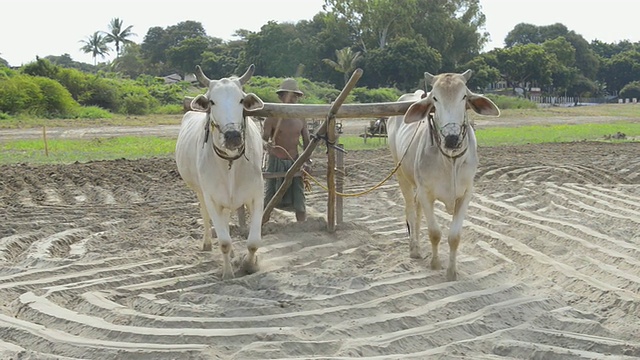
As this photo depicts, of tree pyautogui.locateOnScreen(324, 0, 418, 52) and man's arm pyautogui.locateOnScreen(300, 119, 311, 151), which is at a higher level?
tree pyautogui.locateOnScreen(324, 0, 418, 52)

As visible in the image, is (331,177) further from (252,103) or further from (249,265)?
(252,103)

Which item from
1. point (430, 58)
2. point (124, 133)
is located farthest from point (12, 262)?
point (430, 58)

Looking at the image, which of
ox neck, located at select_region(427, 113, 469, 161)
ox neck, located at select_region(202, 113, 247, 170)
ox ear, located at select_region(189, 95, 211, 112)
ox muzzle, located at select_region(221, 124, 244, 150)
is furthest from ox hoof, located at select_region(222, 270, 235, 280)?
ox neck, located at select_region(427, 113, 469, 161)

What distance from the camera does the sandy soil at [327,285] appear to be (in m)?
4.99

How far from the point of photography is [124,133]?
87.2 feet

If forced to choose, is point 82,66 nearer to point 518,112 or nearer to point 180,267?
point 518,112

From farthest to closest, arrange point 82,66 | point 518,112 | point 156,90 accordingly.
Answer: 1. point 82,66
2. point 518,112
3. point 156,90

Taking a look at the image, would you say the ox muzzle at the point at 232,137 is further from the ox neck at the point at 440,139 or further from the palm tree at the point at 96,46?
the palm tree at the point at 96,46

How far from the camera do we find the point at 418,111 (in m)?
6.96

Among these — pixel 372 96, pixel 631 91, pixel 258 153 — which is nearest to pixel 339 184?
pixel 258 153

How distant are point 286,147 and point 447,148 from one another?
11.1 ft

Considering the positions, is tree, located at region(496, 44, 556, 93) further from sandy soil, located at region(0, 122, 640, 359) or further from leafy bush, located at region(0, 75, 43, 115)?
sandy soil, located at region(0, 122, 640, 359)

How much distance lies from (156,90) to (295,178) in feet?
111

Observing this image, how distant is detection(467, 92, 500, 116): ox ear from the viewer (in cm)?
668
